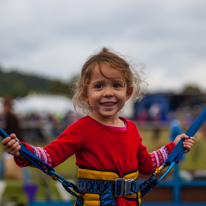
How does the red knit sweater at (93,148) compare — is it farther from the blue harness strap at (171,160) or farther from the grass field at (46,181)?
the grass field at (46,181)

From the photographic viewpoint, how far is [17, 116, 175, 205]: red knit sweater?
1.62 meters

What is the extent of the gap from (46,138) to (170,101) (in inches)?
442

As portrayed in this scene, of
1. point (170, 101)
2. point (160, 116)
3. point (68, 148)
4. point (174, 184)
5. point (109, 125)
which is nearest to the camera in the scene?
point (68, 148)

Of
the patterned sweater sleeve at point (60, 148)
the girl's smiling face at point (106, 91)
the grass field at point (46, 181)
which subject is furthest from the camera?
the grass field at point (46, 181)

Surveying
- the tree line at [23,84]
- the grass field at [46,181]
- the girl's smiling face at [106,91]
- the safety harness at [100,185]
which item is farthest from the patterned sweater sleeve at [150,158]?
the tree line at [23,84]

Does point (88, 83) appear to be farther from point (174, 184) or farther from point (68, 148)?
point (174, 184)

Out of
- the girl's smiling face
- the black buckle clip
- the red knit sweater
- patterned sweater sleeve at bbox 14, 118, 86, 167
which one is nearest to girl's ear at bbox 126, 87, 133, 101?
the girl's smiling face

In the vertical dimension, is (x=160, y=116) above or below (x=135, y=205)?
above

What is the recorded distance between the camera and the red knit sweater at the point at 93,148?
1.62 m

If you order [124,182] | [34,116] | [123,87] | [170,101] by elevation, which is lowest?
[124,182]

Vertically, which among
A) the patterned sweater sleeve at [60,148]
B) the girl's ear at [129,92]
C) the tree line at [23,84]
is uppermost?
the tree line at [23,84]

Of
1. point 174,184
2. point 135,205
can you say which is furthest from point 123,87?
point 174,184

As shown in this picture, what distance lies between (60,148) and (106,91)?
16.2 inches

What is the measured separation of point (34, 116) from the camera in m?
18.5
